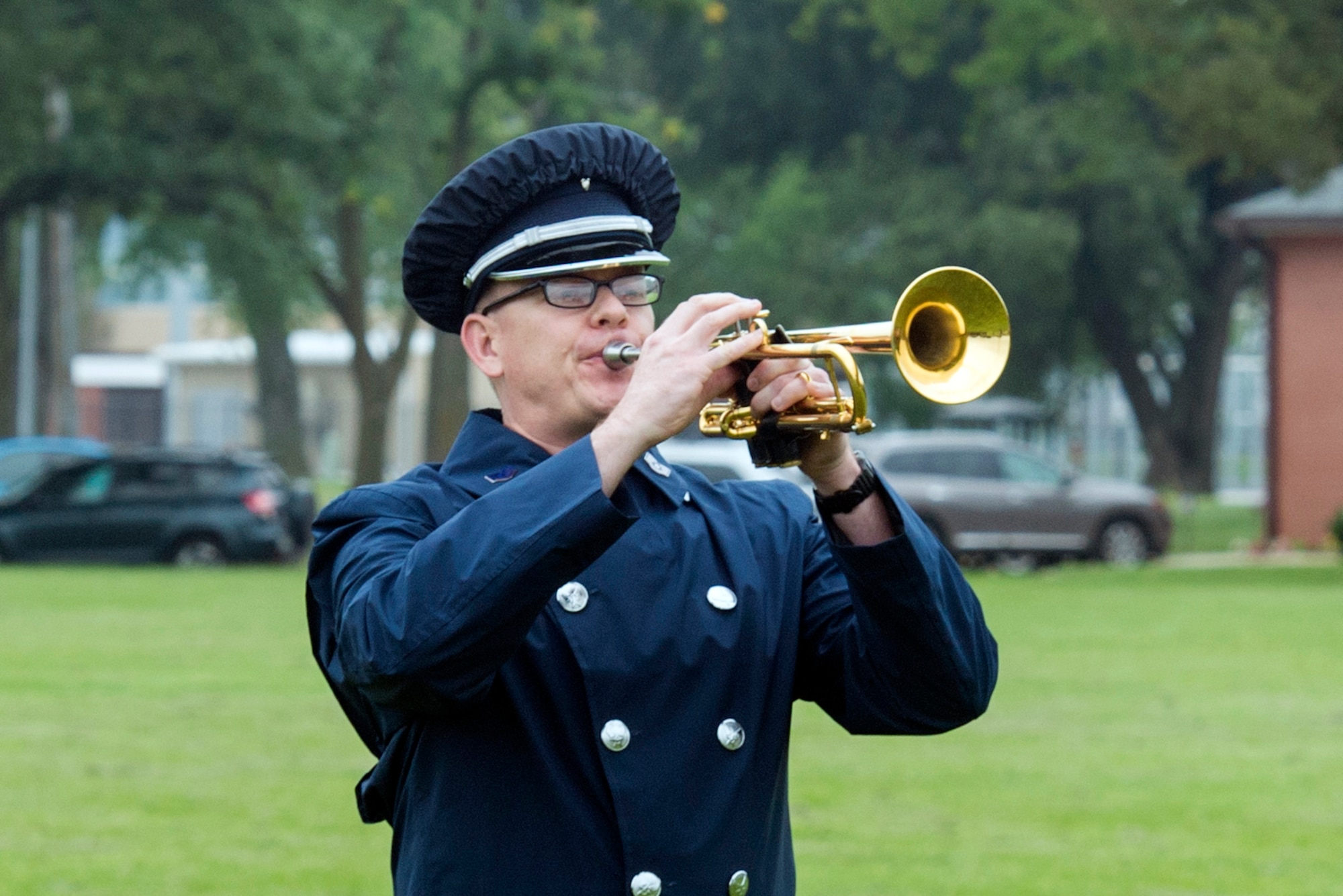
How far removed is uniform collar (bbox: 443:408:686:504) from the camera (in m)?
2.86

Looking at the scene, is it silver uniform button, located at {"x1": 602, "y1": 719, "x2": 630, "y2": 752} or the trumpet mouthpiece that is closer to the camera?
silver uniform button, located at {"x1": 602, "y1": 719, "x2": 630, "y2": 752}

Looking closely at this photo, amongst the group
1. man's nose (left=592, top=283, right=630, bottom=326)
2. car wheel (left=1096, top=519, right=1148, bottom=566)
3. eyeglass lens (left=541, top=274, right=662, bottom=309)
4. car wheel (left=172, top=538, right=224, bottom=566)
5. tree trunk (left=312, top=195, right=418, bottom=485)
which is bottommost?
car wheel (left=1096, top=519, right=1148, bottom=566)

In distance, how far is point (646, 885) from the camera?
2.63 m

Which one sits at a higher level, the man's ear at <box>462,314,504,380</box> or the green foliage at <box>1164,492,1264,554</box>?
the man's ear at <box>462,314,504,380</box>

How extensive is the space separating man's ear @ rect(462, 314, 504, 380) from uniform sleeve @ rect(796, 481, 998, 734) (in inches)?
20.0

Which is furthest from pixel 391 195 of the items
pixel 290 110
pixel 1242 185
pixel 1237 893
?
pixel 1237 893

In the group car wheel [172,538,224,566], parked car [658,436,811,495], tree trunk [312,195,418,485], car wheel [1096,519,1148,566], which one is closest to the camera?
parked car [658,436,811,495]

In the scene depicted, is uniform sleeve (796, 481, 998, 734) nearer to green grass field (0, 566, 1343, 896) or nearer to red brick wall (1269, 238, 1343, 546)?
green grass field (0, 566, 1343, 896)

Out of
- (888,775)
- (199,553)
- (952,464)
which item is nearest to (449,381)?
Result: (199,553)

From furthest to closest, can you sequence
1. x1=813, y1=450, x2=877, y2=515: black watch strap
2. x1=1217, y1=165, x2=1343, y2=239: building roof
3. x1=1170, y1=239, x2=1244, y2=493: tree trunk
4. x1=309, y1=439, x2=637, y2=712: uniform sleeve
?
x1=1170, y1=239, x2=1244, y2=493: tree trunk < x1=1217, y1=165, x2=1343, y2=239: building roof < x1=813, y1=450, x2=877, y2=515: black watch strap < x1=309, y1=439, x2=637, y2=712: uniform sleeve

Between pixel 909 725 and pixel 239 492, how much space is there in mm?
22748

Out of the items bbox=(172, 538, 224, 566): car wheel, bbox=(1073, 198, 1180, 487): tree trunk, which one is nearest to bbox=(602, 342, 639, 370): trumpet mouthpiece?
bbox=(172, 538, 224, 566): car wheel

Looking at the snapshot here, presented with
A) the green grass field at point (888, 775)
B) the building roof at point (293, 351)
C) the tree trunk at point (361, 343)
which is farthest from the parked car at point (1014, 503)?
the building roof at point (293, 351)

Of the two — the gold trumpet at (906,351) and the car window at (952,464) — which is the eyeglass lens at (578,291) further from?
the car window at (952,464)
